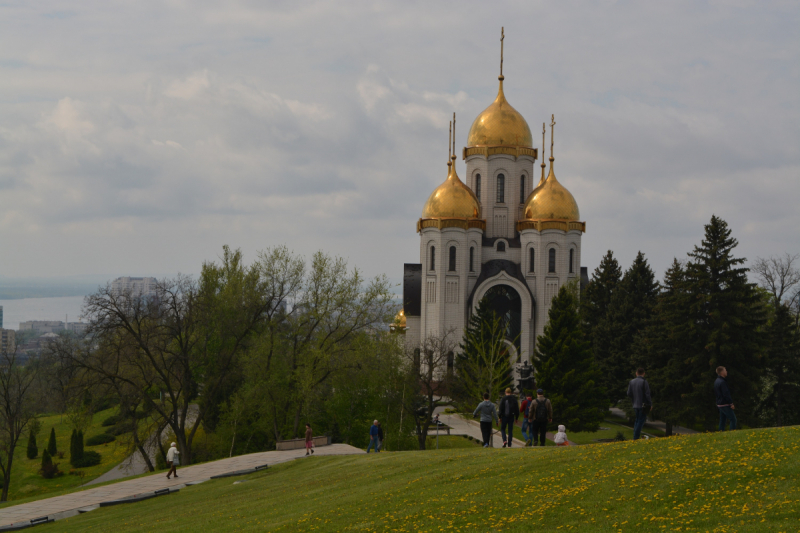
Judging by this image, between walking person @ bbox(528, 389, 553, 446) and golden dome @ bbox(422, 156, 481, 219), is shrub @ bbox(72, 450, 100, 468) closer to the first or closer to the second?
golden dome @ bbox(422, 156, 481, 219)

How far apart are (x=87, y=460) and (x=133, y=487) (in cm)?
2511

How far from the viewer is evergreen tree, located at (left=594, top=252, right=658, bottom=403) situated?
39.1 m

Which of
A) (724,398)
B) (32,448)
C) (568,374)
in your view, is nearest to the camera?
(724,398)

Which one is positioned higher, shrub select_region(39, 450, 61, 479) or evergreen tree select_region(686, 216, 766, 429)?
evergreen tree select_region(686, 216, 766, 429)

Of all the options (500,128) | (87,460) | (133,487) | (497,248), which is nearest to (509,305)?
(497,248)

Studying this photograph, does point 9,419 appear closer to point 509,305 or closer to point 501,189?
point 509,305

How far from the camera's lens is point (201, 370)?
116 ft

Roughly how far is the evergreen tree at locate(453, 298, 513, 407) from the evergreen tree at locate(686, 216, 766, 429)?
29.8 feet

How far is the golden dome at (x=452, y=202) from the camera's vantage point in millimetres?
49500

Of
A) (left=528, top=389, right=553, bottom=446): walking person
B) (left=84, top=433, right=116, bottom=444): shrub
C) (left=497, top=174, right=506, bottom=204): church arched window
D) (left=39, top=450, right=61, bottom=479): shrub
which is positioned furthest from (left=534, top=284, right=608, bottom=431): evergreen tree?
(left=84, top=433, right=116, bottom=444): shrub

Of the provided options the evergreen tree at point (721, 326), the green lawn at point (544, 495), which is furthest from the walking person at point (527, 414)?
the evergreen tree at point (721, 326)

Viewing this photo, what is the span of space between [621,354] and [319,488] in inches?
1088

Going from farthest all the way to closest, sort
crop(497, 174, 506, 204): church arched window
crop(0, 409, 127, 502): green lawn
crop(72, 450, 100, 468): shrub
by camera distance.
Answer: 1. crop(497, 174, 506, 204): church arched window
2. crop(72, 450, 100, 468): shrub
3. crop(0, 409, 127, 502): green lawn

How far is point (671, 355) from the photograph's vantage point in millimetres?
31906
